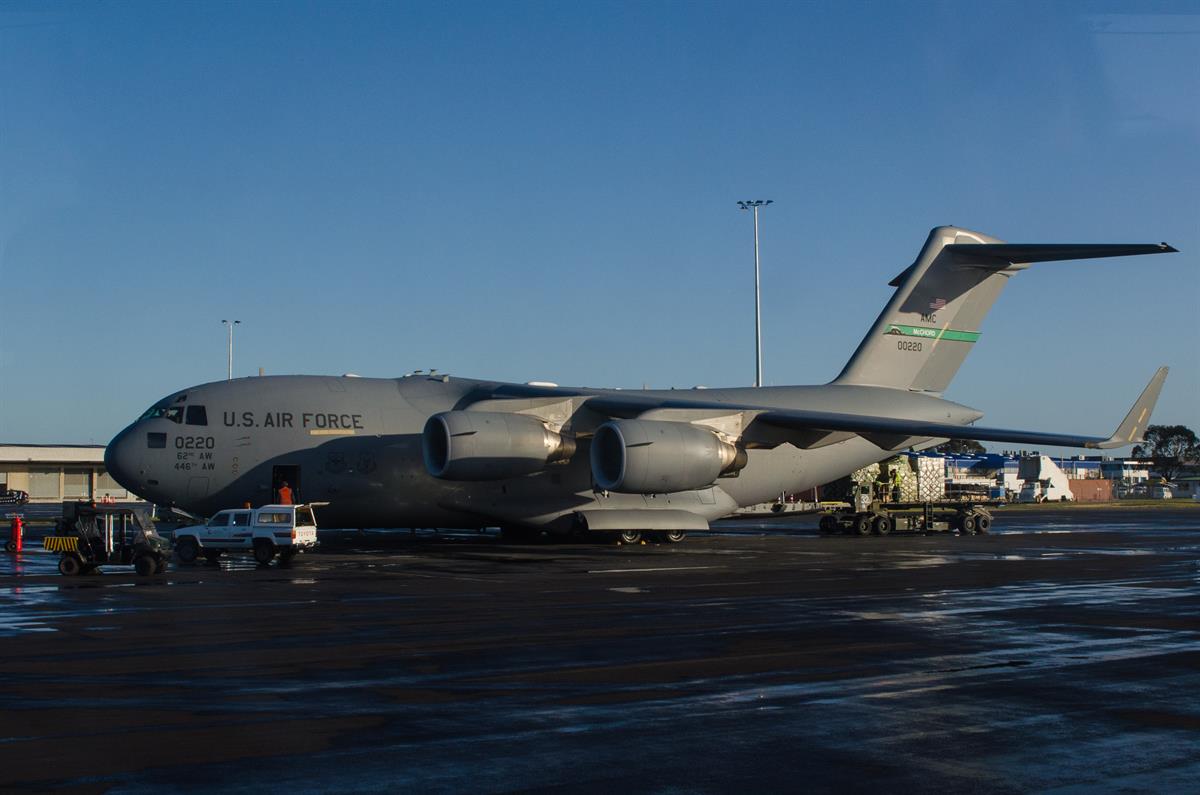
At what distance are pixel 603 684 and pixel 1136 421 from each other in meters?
20.0

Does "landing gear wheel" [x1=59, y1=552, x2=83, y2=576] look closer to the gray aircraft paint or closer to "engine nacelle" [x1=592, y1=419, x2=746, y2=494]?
the gray aircraft paint

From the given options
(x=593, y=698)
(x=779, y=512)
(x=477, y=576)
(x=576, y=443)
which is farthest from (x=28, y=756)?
(x=779, y=512)

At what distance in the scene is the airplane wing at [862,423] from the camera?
25.8 meters

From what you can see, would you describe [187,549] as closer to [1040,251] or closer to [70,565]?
[70,565]

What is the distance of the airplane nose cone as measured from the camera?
25359 millimetres

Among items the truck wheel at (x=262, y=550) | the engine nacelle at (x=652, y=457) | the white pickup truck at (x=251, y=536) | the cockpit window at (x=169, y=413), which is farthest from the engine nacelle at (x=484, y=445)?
the cockpit window at (x=169, y=413)

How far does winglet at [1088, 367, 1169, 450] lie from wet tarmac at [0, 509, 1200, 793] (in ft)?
23.9

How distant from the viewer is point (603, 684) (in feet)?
30.4

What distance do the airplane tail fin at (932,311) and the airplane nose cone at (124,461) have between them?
1810cm

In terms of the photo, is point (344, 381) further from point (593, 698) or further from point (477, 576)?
point (593, 698)

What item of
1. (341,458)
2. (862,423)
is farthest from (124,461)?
(862,423)

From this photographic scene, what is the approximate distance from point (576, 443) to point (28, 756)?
68.3 feet

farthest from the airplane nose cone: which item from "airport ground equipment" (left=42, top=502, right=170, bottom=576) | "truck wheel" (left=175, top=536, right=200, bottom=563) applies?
"airport ground equipment" (left=42, top=502, right=170, bottom=576)

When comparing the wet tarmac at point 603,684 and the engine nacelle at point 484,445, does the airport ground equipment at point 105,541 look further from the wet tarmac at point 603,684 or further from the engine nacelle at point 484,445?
the engine nacelle at point 484,445
